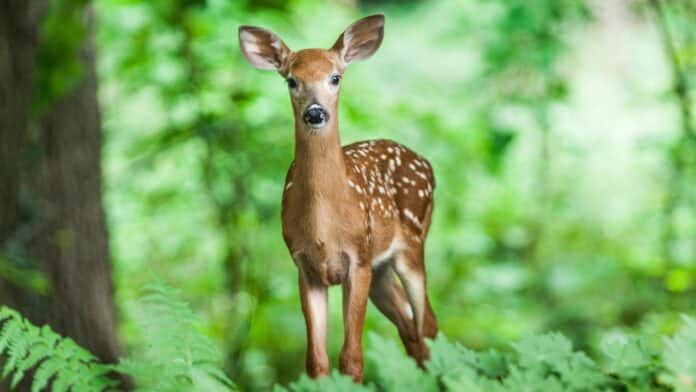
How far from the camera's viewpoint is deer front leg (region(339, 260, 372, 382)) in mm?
1688

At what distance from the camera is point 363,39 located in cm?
175

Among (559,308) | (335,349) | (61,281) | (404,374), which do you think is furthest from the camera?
(559,308)

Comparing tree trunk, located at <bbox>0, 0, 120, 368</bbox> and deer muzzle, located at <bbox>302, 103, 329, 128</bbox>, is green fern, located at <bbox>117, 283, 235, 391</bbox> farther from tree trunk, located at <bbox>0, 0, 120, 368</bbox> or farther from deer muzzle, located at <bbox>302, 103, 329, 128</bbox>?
tree trunk, located at <bbox>0, 0, 120, 368</bbox>

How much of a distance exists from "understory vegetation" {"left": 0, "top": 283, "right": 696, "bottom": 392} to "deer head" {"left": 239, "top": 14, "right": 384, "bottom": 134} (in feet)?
1.32

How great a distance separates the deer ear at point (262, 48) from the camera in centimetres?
170

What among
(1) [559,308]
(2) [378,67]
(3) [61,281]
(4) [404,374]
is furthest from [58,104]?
(2) [378,67]

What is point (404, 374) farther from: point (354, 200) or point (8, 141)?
point (8, 141)

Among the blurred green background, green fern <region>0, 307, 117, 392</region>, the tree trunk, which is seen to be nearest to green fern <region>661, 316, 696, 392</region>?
green fern <region>0, 307, 117, 392</region>

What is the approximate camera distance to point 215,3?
379 centimetres

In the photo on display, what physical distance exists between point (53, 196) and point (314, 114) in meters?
2.64

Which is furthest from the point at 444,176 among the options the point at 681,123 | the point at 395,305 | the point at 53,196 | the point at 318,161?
the point at 318,161

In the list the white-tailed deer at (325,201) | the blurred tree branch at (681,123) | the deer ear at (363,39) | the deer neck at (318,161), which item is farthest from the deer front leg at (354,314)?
the blurred tree branch at (681,123)

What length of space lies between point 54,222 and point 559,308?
459 centimetres

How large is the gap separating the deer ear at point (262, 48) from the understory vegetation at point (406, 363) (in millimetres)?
464
